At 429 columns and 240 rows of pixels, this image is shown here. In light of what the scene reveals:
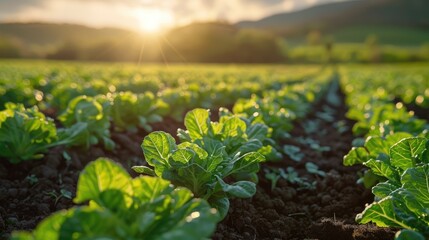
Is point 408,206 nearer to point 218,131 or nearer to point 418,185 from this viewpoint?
point 418,185

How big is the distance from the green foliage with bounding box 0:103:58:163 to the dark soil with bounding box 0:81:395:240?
0.52 feet

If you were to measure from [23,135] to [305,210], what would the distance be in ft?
8.27

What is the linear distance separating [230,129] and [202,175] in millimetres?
731

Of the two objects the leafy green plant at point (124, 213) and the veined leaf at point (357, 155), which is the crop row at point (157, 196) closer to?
the leafy green plant at point (124, 213)

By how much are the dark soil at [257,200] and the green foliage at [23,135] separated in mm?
158

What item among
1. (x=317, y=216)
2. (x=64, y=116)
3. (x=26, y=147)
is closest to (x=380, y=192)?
(x=317, y=216)

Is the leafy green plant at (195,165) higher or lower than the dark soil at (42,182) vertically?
higher

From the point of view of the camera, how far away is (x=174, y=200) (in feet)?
6.38

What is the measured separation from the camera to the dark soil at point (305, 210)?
2.93 meters

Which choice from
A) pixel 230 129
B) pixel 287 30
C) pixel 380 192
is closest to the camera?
pixel 380 192

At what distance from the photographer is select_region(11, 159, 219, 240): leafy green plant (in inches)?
63.8

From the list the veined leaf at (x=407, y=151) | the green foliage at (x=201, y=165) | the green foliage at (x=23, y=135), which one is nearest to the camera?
the green foliage at (x=201, y=165)

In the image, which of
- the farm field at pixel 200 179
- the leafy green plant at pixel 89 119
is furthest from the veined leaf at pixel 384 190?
the leafy green plant at pixel 89 119

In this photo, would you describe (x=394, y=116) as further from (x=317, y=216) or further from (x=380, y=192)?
(x=380, y=192)
